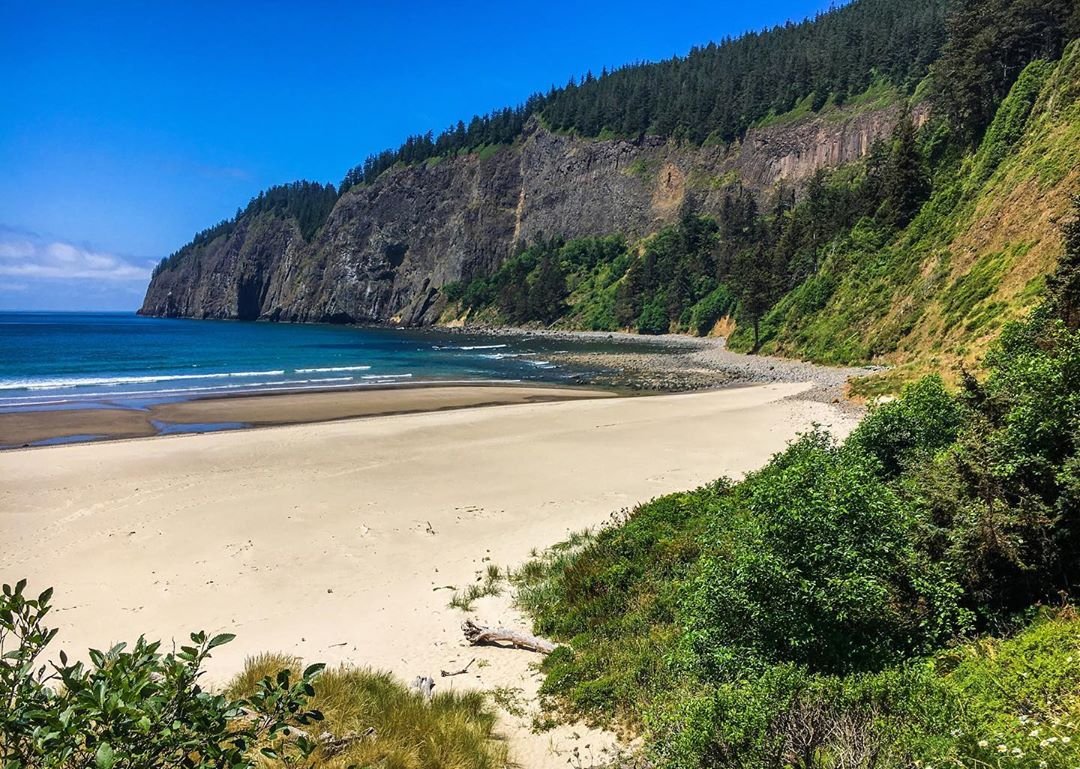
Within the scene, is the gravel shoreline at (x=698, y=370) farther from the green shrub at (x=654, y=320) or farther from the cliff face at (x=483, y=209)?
the cliff face at (x=483, y=209)

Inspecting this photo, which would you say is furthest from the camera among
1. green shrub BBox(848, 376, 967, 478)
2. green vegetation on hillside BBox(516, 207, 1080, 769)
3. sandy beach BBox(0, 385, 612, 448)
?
sandy beach BBox(0, 385, 612, 448)

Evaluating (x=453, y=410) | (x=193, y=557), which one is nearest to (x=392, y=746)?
(x=193, y=557)

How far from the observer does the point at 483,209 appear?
147m

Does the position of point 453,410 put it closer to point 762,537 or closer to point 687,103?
point 762,537

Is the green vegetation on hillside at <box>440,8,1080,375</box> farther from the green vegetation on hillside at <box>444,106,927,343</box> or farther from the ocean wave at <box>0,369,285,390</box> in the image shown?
the ocean wave at <box>0,369,285,390</box>

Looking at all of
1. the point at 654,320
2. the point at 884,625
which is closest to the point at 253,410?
the point at 884,625

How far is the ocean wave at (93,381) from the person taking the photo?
40.0m

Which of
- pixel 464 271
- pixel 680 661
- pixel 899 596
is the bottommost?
pixel 680 661

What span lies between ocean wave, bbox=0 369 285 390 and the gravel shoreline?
2803 cm

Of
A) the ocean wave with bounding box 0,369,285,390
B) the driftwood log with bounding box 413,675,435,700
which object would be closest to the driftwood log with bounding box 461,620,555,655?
the driftwood log with bounding box 413,675,435,700

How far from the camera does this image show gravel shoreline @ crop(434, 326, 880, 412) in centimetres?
3392

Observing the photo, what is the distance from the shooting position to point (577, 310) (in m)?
113

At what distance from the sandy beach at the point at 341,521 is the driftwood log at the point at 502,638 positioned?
0.57 feet

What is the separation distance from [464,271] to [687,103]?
2426 inches
